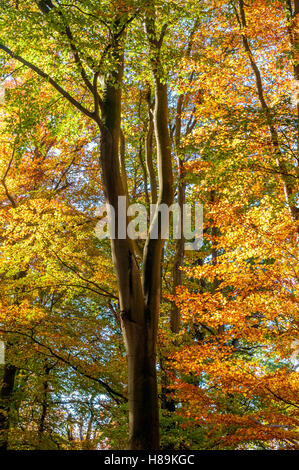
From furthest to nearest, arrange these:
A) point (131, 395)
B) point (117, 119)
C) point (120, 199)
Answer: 1. point (117, 119)
2. point (120, 199)
3. point (131, 395)

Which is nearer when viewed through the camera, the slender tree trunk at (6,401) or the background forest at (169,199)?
the background forest at (169,199)

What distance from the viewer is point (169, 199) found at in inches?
218

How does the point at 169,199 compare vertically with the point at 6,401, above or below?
above

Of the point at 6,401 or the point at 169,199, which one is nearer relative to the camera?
the point at 169,199

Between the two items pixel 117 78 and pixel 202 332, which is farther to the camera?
pixel 202 332

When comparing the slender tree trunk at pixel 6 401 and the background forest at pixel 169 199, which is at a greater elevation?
the background forest at pixel 169 199

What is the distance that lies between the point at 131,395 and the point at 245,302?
332 cm

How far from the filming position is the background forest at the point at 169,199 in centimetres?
552

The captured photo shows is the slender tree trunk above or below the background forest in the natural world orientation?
below

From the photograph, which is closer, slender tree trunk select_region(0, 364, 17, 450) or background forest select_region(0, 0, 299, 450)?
background forest select_region(0, 0, 299, 450)

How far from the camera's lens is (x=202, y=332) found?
1348 centimetres

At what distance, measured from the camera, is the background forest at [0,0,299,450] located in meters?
5.52

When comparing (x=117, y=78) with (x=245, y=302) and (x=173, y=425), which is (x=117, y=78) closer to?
(x=245, y=302)

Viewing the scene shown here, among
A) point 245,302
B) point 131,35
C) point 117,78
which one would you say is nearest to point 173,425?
point 245,302
